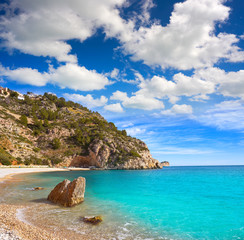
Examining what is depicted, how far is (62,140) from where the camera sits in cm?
10275

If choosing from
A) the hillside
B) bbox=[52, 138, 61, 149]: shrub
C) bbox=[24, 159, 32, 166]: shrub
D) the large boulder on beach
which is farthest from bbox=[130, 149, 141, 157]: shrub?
the large boulder on beach

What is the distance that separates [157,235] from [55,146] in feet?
305

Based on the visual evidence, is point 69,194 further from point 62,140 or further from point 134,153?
point 134,153

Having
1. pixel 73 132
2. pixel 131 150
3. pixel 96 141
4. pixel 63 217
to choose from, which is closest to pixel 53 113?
pixel 73 132

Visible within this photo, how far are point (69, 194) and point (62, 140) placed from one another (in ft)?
302

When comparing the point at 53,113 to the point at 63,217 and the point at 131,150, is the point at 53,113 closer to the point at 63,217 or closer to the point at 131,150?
the point at 131,150

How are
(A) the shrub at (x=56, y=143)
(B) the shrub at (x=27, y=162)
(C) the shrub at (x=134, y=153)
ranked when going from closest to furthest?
1. (B) the shrub at (x=27, y=162)
2. (A) the shrub at (x=56, y=143)
3. (C) the shrub at (x=134, y=153)

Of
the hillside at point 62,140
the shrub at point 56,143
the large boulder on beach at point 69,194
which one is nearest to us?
the large boulder on beach at point 69,194

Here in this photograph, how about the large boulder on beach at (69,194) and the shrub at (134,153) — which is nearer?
the large boulder on beach at (69,194)

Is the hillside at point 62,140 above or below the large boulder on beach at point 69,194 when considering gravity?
above

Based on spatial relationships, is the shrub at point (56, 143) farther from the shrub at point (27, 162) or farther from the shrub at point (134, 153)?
the shrub at point (134, 153)

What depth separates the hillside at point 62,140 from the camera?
82.6 m

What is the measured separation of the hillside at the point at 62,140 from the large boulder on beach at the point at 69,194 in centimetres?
6474

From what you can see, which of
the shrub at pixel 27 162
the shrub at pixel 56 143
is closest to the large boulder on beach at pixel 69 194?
the shrub at pixel 27 162
